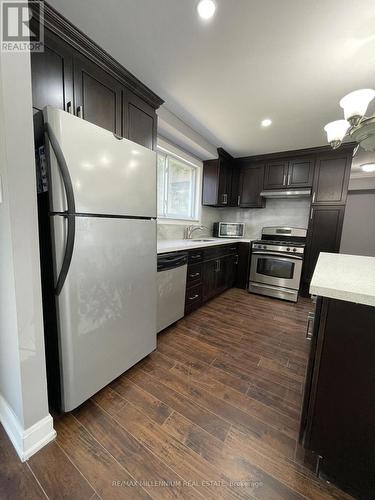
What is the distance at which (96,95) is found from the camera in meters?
1.51

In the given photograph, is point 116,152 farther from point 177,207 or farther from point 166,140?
point 177,207

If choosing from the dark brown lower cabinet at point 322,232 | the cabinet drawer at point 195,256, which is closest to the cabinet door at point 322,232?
the dark brown lower cabinet at point 322,232

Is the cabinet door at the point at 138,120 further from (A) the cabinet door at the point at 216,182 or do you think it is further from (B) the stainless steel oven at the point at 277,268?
(B) the stainless steel oven at the point at 277,268

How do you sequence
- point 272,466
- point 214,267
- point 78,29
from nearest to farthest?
point 272,466 < point 78,29 < point 214,267

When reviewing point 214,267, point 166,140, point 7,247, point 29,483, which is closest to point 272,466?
point 29,483

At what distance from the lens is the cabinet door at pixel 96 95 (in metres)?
1.40

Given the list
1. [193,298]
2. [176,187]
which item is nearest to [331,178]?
[176,187]

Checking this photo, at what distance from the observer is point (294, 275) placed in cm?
322

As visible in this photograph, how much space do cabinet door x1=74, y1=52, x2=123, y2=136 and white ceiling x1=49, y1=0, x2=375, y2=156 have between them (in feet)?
0.55

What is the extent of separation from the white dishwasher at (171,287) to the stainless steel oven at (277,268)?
173 centimetres

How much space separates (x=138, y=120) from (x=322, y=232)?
10.2 ft

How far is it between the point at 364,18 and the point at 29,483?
2.98 m

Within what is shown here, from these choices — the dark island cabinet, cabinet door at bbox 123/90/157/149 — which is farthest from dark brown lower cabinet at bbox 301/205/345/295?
the dark island cabinet

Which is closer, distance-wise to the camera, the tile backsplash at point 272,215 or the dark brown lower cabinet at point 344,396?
the dark brown lower cabinet at point 344,396
